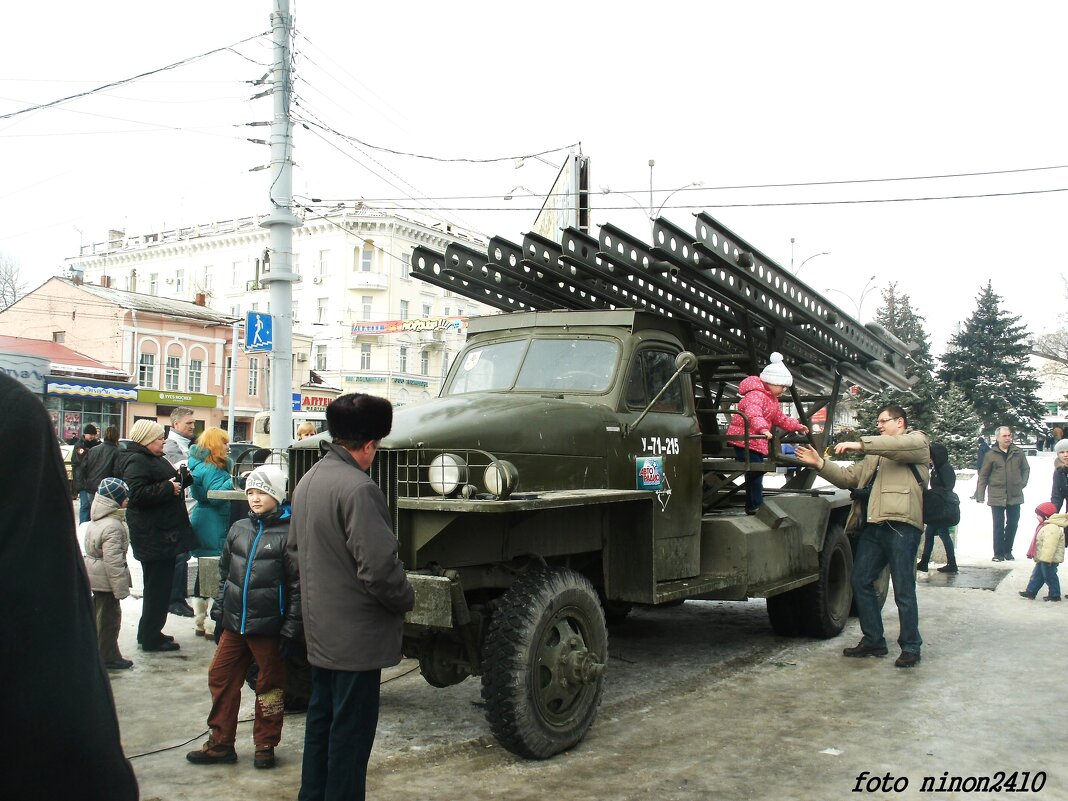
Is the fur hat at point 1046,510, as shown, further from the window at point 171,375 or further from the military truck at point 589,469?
the window at point 171,375

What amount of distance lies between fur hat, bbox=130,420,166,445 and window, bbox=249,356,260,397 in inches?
1641

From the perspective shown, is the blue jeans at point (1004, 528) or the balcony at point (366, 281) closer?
the blue jeans at point (1004, 528)

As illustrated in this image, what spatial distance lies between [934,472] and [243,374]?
41.0m

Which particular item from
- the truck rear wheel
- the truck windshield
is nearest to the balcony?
the truck rear wheel

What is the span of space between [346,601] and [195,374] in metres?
43.3

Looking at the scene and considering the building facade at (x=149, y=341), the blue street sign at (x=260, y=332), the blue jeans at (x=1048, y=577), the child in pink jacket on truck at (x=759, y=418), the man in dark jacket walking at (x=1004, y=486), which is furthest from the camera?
the building facade at (x=149, y=341)

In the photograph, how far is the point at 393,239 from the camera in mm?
55781

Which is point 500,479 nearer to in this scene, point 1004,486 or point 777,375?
point 777,375

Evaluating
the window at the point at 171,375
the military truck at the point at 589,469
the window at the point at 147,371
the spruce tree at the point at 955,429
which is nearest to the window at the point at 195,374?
the window at the point at 171,375

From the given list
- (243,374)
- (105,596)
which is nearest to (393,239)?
(243,374)

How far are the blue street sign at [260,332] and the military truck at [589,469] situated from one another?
4347 millimetres

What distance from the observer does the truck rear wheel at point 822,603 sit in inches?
321

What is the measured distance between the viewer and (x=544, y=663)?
5133mm

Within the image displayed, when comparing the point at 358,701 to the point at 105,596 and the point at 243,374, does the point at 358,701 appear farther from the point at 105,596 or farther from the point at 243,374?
the point at 243,374
